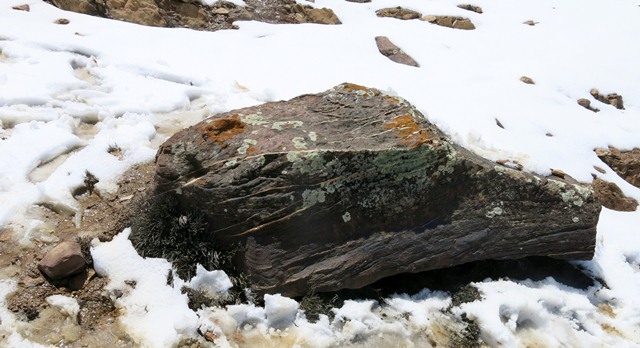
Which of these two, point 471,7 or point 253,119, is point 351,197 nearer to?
point 253,119

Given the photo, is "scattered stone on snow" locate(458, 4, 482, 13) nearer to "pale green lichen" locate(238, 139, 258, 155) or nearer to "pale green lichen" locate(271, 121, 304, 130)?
"pale green lichen" locate(271, 121, 304, 130)

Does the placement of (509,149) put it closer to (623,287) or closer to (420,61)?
(623,287)

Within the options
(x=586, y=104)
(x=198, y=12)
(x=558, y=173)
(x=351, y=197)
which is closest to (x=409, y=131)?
(x=351, y=197)

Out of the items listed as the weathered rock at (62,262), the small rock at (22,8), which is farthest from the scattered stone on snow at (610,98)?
the small rock at (22,8)

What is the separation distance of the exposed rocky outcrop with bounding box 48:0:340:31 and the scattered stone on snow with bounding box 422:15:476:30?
8.56 feet

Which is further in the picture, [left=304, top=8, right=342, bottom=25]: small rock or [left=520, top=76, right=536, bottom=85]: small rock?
[left=304, top=8, right=342, bottom=25]: small rock

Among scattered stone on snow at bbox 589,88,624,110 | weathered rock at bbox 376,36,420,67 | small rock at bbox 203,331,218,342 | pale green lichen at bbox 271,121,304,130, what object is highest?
pale green lichen at bbox 271,121,304,130

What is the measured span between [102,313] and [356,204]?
2.76m

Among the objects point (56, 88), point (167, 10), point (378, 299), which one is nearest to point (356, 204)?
point (378, 299)

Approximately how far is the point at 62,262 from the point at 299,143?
2.68 meters

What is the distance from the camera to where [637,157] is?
9.63 m

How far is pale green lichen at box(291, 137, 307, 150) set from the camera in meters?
5.43

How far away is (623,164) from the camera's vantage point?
9.44 meters

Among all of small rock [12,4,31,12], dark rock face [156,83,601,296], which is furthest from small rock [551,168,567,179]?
small rock [12,4,31,12]
